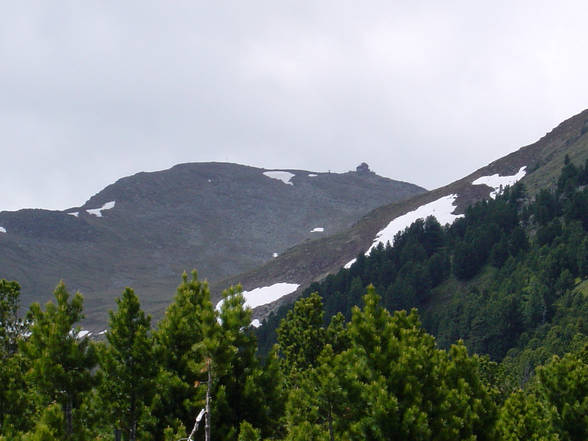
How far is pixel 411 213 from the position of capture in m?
122

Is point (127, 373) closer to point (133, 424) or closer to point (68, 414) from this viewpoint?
point (133, 424)

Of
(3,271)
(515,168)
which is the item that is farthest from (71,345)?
(3,271)

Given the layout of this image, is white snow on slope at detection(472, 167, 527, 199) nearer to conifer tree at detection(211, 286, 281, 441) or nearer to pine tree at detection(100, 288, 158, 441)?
conifer tree at detection(211, 286, 281, 441)

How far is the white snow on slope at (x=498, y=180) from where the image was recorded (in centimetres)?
11500

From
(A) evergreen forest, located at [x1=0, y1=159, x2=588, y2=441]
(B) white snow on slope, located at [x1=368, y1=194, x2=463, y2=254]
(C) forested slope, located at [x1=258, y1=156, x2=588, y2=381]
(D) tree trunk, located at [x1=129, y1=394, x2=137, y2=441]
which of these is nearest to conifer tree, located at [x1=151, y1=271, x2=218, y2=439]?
(A) evergreen forest, located at [x1=0, y1=159, x2=588, y2=441]

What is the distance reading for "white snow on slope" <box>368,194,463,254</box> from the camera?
112106mm

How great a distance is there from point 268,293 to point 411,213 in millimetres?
35985

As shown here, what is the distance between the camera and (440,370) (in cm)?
1852

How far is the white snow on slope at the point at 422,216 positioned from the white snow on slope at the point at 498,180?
7.53 meters

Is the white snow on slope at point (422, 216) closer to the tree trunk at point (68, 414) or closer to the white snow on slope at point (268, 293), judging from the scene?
the white snow on slope at point (268, 293)

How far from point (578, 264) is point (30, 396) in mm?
60911

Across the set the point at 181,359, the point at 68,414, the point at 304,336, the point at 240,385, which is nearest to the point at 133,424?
the point at 68,414

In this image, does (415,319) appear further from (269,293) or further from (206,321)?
(269,293)

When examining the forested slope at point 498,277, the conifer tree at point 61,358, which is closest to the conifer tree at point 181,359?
the conifer tree at point 61,358
